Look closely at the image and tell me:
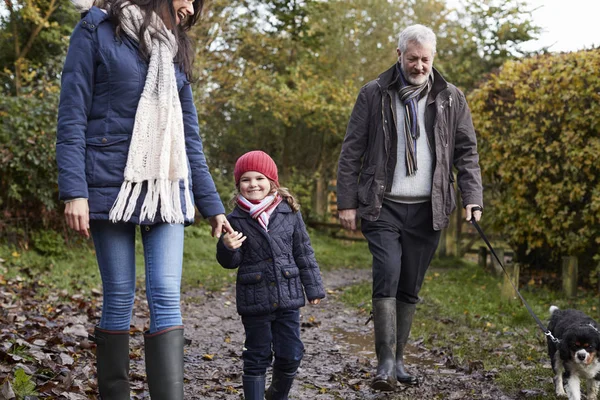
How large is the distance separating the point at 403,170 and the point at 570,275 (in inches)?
188

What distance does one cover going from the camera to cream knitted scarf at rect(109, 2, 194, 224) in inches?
117

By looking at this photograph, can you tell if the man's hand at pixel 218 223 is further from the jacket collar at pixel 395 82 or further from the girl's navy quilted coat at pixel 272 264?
the jacket collar at pixel 395 82

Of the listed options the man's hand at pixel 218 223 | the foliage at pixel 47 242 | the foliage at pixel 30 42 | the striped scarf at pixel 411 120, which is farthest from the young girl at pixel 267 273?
the foliage at pixel 30 42

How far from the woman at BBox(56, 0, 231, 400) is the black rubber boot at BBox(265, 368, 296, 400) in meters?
0.82

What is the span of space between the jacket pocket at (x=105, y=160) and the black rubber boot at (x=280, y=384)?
4.68 feet

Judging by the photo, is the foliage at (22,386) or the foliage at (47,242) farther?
the foliage at (47,242)

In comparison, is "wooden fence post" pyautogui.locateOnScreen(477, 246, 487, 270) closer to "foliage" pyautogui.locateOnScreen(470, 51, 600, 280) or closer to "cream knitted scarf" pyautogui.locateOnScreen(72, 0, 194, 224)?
"foliage" pyautogui.locateOnScreen(470, 51, 600, 280)

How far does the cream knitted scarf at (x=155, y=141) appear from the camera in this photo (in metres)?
2.98

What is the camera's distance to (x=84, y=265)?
988cm

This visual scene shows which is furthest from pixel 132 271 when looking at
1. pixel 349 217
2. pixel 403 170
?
pixel 403 170

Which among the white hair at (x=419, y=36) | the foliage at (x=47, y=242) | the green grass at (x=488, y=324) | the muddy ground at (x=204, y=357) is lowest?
the green grass at (x=488, y=324)

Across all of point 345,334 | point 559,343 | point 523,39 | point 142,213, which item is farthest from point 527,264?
point 523,39

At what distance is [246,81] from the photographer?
16188 millimetres

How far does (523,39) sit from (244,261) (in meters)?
16.1
